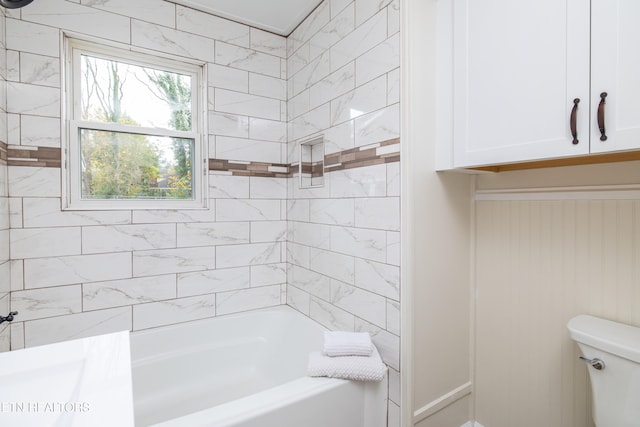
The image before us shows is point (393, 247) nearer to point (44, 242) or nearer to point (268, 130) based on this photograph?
point (268, 130)

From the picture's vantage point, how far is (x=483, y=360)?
1.73 m

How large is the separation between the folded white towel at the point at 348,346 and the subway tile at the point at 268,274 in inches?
39.6

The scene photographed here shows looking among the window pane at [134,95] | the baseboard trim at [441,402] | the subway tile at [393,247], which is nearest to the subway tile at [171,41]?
the window pane at [134,95]

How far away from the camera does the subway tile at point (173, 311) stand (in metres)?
2.06

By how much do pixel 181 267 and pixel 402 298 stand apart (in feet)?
4.98

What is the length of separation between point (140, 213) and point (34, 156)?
0.61 meters

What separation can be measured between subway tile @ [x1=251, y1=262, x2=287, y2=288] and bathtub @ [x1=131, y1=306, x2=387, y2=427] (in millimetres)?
212

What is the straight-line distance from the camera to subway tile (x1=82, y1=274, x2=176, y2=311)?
1922 millimetres

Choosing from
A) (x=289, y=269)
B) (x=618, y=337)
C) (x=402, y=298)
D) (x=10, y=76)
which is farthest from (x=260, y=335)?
(x=10, y=76)

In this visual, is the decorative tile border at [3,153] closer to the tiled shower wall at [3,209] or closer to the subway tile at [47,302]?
the tiled shower wall at [3,209]

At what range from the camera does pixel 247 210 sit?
240cm

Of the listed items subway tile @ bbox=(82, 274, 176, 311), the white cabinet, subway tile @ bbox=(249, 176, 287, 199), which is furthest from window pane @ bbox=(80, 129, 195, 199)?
the white cabinet

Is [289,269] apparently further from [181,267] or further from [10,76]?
[10,76]

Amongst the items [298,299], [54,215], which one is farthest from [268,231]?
[54,215]
